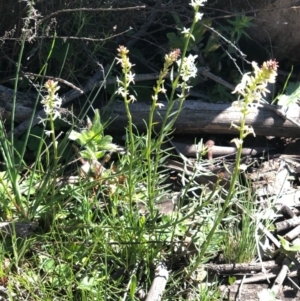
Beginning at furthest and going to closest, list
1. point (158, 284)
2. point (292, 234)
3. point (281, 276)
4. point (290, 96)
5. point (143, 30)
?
point (143, 30), point (290, 96), point (292, 234), point (281, 276), point (158, 284)

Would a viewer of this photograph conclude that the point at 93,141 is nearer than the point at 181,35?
Yes

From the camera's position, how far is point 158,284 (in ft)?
9.25

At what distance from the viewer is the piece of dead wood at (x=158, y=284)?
9.07 ft

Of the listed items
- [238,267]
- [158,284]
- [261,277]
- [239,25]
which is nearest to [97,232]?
[158,284]

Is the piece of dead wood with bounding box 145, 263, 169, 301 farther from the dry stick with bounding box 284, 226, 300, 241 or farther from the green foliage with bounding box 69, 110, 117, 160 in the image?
the dry stick with bounding box 284, 226, 300, 241

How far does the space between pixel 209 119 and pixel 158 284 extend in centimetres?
129

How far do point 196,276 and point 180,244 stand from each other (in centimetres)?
17

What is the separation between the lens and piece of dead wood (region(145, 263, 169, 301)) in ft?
9.07

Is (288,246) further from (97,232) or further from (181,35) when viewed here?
(181,35)

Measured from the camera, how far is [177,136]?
386 cm

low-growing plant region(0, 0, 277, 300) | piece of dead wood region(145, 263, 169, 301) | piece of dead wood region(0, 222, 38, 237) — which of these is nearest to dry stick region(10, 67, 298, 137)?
low-growing plant region(0, 0, 277, 300)

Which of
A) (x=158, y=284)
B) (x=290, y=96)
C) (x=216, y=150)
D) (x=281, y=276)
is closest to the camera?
(x=158, y=284)

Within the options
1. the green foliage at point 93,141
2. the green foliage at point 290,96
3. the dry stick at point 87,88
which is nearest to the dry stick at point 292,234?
the green foliage at point 290,96

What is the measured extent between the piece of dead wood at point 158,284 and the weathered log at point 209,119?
1.09 m
